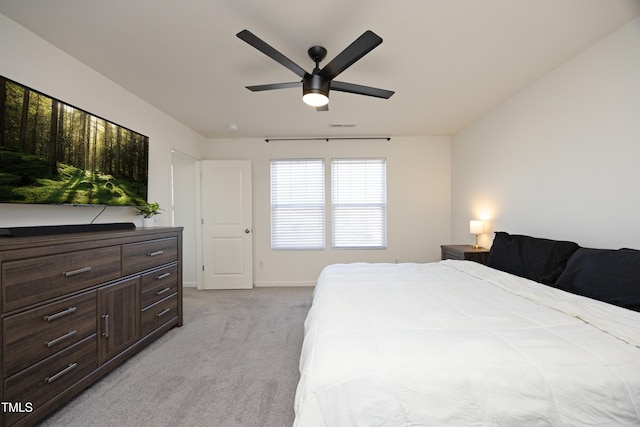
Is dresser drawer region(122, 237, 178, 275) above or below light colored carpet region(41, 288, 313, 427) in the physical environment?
above

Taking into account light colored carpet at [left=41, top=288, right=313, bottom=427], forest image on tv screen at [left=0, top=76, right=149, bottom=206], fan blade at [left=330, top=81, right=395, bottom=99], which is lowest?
Result: light colored carpet at [left=41, top=288, right=313, bottom=427]

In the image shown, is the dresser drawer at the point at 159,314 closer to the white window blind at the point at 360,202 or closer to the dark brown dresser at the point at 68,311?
the dark brown dresser at the point at 68,311

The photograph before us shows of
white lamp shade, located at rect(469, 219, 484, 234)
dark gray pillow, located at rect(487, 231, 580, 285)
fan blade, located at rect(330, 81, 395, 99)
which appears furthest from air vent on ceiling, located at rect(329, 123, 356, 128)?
dark gray pillow, located at rect(487, 231, 580, 285)

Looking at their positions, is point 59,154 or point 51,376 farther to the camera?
point 59,154

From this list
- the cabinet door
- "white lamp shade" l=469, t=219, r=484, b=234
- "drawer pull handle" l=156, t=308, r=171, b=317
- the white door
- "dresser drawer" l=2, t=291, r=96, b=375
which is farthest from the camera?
the white door

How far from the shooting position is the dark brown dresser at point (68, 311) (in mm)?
1364

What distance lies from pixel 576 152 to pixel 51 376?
4221mm

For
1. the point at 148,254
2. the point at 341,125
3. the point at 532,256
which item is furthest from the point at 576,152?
the point at 148,254

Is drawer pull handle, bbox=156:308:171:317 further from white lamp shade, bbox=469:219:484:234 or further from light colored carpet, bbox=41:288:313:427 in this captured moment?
white lamp shade, bbox=469:219:484:234

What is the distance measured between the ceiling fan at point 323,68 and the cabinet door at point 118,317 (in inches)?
74.7

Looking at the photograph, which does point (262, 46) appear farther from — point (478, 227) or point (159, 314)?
point (478, 227)

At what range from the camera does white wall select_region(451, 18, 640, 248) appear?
1.96 meters

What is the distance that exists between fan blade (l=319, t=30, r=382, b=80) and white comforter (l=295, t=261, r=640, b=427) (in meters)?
1.57

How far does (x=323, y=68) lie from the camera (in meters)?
1.88
